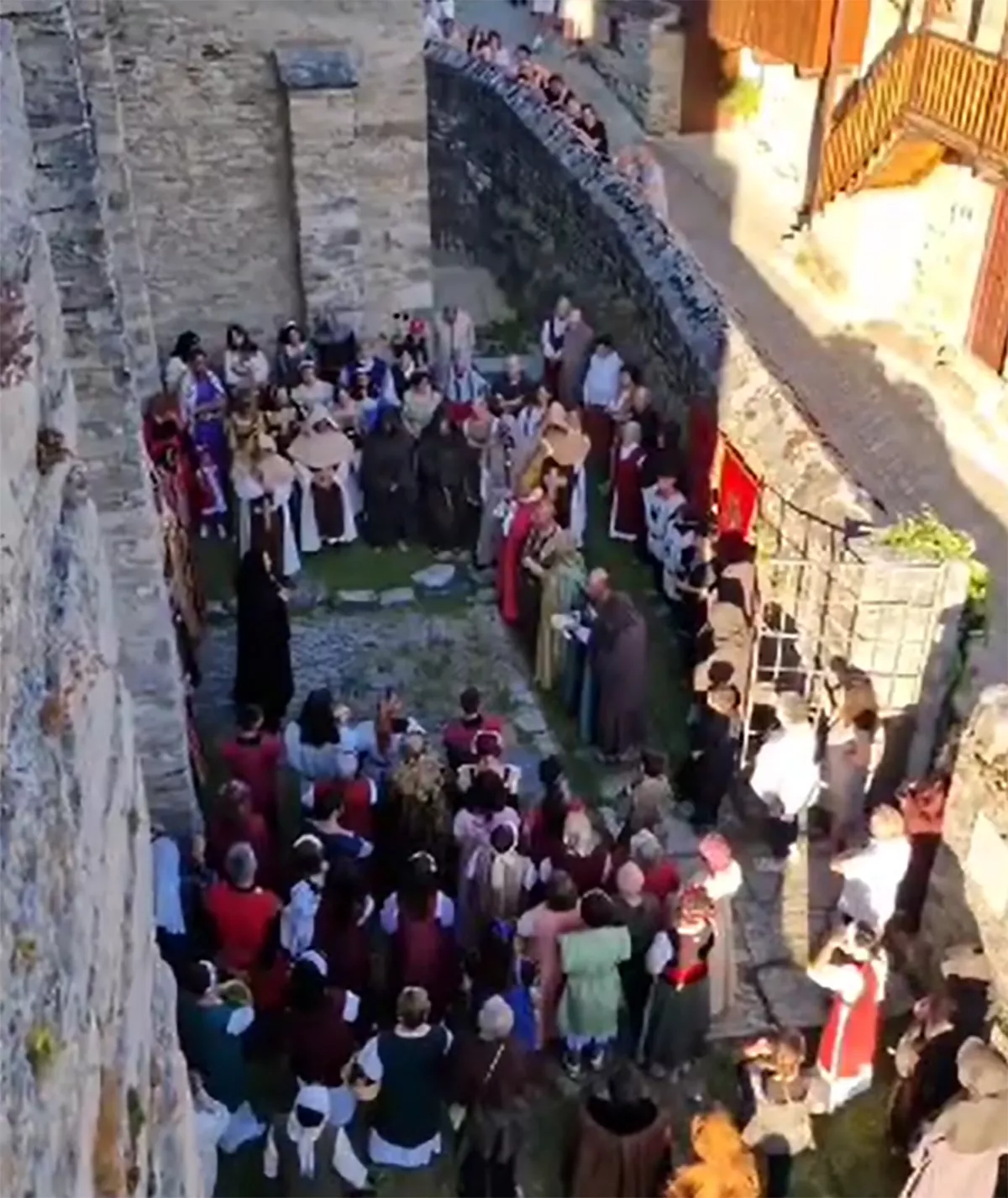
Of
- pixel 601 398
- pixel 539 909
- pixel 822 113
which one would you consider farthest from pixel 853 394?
pixel 539 909

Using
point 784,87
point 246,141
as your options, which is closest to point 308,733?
point 246,141

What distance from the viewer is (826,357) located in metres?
17.8

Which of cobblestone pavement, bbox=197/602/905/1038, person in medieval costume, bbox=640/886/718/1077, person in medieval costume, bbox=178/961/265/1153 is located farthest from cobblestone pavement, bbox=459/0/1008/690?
person in medieval costume, bbox=178/961/265/1153

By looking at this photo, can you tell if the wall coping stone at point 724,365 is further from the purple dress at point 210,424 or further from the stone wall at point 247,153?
the purple dress at point 210,424

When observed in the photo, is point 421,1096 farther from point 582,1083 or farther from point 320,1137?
point 582,1083

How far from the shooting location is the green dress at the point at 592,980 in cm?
857

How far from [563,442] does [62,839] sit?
28.3 ft

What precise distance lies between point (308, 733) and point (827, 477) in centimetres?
395

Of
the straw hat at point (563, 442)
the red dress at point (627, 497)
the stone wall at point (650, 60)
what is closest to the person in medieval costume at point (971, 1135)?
the straw hat at point (563, 442)

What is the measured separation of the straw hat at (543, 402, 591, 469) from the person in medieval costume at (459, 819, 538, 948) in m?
4.33

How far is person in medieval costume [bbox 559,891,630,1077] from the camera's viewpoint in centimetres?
857

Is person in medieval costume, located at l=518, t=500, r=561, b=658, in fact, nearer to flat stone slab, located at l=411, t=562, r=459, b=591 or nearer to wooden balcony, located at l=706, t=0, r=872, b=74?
flat stone slab, located at l=411, t=562, r=459, b=591

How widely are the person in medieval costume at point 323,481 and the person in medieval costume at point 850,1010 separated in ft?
19.5

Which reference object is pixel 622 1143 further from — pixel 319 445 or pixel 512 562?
pixel 319 445
